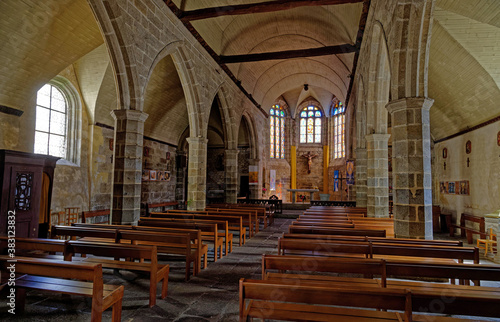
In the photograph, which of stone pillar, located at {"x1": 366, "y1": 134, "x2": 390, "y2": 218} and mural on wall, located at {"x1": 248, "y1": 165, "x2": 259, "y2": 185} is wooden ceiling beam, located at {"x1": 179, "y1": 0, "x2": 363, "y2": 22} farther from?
mural on wall, located at {"x1": 248, "y1": 165, "x2": 259, "y2": 185}

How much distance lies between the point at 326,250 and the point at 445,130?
11.1 meters

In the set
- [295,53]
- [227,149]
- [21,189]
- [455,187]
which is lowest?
[21,189]

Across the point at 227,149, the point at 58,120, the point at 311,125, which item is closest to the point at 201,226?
the point at 58,120

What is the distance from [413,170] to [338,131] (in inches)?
749

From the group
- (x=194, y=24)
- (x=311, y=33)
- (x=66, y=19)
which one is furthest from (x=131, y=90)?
(x=311, y=33)

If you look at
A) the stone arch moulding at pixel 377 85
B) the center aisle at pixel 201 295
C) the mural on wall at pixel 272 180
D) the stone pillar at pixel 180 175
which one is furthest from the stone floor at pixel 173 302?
the mural on wall at pixel 272 180

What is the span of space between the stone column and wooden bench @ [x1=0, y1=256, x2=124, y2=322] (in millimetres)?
7620

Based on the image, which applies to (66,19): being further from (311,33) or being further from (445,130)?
(445,130)

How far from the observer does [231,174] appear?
588 inches

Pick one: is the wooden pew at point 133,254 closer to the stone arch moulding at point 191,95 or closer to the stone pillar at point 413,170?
the stone pillar at point 413,170

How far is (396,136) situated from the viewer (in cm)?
520

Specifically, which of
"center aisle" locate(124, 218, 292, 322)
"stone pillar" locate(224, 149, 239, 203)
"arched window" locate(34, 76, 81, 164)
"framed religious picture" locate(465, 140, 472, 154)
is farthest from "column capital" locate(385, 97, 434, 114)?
"stone pillar" locate(224, 149, 239, 203)

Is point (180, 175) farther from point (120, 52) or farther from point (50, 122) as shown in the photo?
point (120, 52)

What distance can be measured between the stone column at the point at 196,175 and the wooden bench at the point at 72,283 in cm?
762
